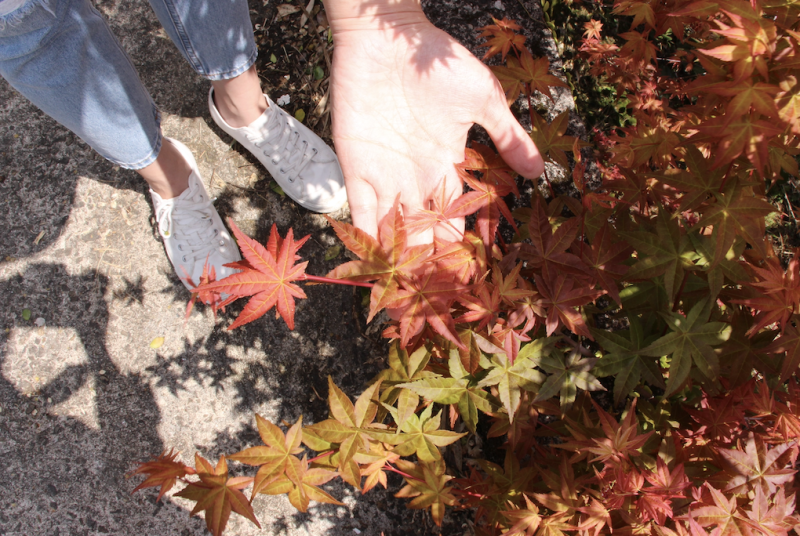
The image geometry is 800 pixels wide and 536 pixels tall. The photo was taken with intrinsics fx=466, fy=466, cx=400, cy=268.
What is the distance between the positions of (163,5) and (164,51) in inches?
47.7

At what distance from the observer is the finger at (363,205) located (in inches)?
68.6

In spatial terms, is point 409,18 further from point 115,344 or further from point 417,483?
point 115,344

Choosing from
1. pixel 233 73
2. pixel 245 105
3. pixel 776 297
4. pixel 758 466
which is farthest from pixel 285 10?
pixel 758 466

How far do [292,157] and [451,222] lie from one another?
122 cm

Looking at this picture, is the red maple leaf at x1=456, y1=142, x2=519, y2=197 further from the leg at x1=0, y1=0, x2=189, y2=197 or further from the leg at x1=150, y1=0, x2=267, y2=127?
the leg at x1=0, y1=0, x2=189, y2=197

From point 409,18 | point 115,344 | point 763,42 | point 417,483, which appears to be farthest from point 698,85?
point 115,344

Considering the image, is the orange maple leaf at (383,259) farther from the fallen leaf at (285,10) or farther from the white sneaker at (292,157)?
the fallen leaf at (285,10)

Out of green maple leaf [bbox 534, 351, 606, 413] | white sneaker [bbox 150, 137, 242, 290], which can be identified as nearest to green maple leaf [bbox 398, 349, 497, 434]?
green maple leaf [bbox 534, 351, 606, 413]

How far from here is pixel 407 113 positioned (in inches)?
72.7

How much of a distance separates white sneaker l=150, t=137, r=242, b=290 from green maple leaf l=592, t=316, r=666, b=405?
1863 mm

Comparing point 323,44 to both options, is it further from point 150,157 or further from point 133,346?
point 133,346

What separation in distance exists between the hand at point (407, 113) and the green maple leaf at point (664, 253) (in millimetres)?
406

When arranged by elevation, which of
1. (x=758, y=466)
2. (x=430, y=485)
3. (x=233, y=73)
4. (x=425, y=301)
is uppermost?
(x=233, y=73)

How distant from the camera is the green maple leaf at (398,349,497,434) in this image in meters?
1.55
